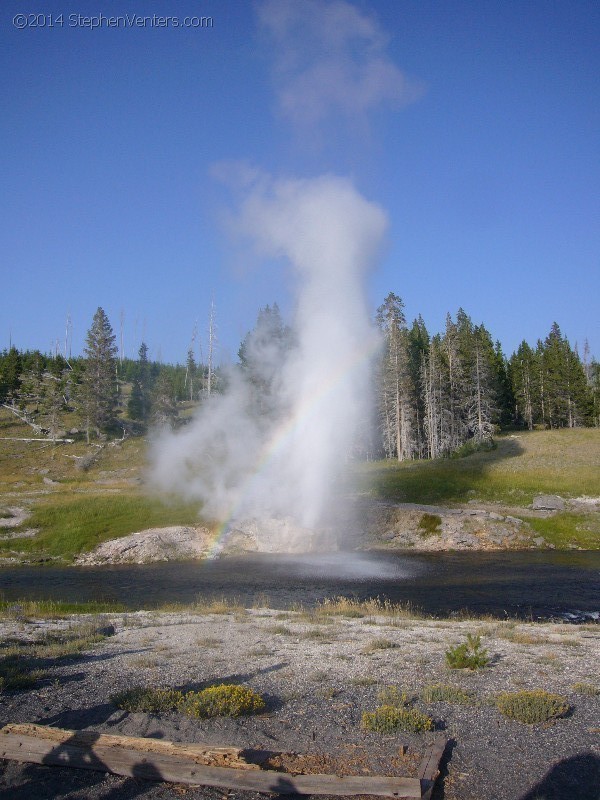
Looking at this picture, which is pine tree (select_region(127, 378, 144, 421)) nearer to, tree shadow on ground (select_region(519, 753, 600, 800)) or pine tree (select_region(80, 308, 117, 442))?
pine tree (select_region(80, 308, 117, 442))

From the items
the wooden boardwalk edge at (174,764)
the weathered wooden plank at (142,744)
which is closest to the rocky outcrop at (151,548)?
the weathered wooden plank at (142,744)

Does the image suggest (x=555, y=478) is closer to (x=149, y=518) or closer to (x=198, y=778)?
(x=149, y=518)

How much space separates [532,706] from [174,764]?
6.49 m

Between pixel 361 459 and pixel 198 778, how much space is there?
91.4m

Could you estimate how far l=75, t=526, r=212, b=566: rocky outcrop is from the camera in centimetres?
4500

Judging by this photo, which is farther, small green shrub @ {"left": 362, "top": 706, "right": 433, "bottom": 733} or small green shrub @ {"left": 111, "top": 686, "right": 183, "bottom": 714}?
small green shrub @ {"left": 111, "top": 686, "right": 183, "bottom": 714}

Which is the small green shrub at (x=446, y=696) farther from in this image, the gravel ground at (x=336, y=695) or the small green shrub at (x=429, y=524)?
the small green shrub at (x=429, y=524)

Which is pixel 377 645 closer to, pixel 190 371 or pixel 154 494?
pixel 154 494

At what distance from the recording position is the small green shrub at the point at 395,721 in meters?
10.2

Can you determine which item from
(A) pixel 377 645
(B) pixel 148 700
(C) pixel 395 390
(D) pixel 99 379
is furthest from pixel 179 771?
(D) pixel 99 379

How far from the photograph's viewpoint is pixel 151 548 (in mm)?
45719

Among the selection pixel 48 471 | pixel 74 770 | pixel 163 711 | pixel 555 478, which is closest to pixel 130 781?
pixel 74 770

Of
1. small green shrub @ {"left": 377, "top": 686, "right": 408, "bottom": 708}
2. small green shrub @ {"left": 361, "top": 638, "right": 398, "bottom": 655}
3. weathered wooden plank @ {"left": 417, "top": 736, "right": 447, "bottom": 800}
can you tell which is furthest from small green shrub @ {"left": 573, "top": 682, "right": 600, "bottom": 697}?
small green shrub @ {"left": 361, "top": 638, "right": 398, "bottom": 655}

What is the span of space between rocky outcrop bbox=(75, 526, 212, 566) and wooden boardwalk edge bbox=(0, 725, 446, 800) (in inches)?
1446
